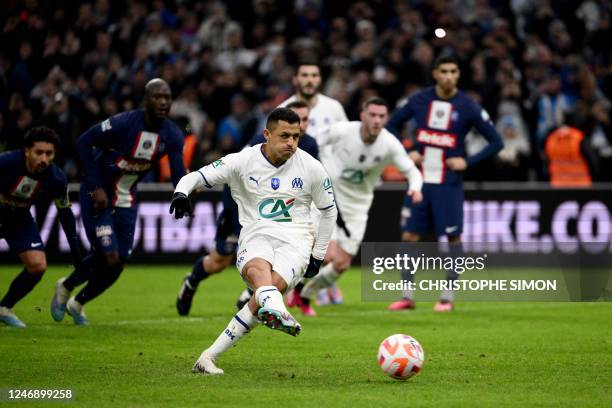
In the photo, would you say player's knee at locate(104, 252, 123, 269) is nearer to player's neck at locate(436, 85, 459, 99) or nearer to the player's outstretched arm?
the player's outstretched arm

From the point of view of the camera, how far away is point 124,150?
11.7 m

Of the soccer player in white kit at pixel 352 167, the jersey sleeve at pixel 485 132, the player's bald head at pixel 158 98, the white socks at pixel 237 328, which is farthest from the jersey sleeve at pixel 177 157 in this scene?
the jersey sleeve at pixel 485 132

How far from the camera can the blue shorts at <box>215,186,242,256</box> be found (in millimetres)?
11797

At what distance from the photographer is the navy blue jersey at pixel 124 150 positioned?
37.9 feet

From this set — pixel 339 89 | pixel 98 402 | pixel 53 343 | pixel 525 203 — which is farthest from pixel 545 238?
pixel 98 402

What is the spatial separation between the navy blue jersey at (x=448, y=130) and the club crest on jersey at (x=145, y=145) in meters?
3.69

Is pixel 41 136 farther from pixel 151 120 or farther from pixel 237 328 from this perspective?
pixel 237 328

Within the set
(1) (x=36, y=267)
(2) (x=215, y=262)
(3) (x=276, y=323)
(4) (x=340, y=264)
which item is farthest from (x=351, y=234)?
(3) (x=276, y=323)

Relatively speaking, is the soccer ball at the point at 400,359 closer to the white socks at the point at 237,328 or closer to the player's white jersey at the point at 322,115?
the white socks at the point at 237,328

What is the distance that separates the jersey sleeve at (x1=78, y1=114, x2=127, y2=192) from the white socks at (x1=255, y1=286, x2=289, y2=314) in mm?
3850

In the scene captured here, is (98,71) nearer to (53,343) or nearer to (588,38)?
(588,38)

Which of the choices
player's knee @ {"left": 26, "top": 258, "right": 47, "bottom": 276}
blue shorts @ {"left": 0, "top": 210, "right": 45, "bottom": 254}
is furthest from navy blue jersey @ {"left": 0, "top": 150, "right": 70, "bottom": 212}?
player's knee @ {"left": 26, "top": 258, "right": 47, "bottom": 276}

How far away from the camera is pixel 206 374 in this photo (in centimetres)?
846

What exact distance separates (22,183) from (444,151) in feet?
16.9
